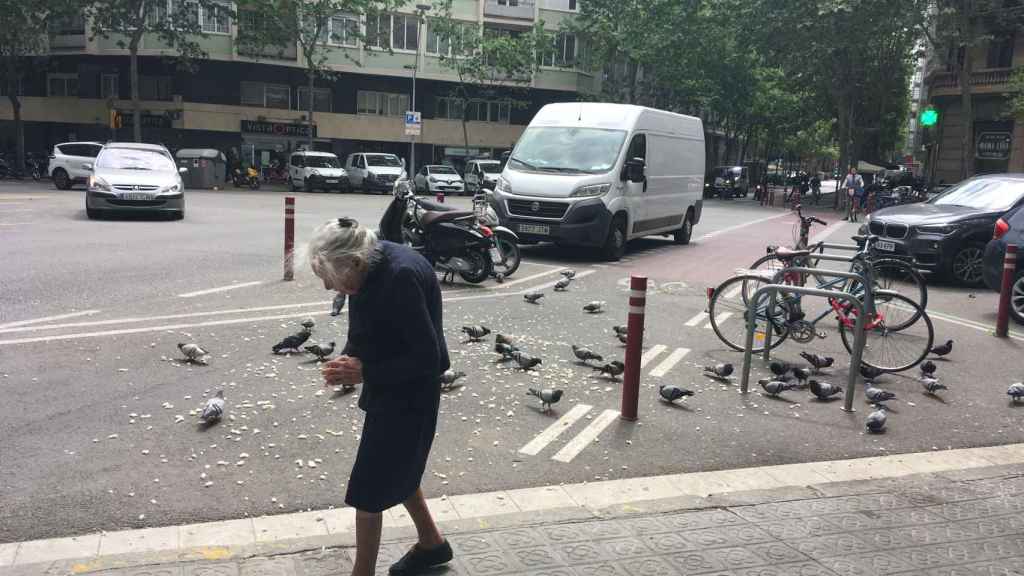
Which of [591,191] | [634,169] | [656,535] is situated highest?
[634,169]

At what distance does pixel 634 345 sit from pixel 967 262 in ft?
31.4

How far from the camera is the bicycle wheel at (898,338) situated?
24.0 feet

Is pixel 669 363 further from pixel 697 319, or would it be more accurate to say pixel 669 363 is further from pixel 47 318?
pixel 47 318

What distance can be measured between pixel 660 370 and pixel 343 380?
4.52 metres

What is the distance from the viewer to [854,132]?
41.1 metres

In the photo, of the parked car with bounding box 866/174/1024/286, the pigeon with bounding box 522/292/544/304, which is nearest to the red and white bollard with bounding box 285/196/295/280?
the pigeon with bounding box 522/292/544/304

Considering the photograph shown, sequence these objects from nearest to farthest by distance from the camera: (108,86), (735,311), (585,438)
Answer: (585,438)
(735,311)
(108,86)

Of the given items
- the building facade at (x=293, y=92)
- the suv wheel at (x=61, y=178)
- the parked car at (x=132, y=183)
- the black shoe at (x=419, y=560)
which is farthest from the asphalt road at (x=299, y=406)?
the building facade at (x=293, y=92)

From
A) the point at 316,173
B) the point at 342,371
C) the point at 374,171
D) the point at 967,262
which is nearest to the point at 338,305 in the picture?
the point at 342,371

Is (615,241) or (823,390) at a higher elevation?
(615,241)

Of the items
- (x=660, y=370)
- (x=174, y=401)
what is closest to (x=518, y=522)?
(x=174, y=401)

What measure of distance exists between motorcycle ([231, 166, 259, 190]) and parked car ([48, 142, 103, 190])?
7.69 meters

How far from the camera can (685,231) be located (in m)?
18.0

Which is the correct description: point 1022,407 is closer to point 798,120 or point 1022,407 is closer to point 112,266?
point 112,266
